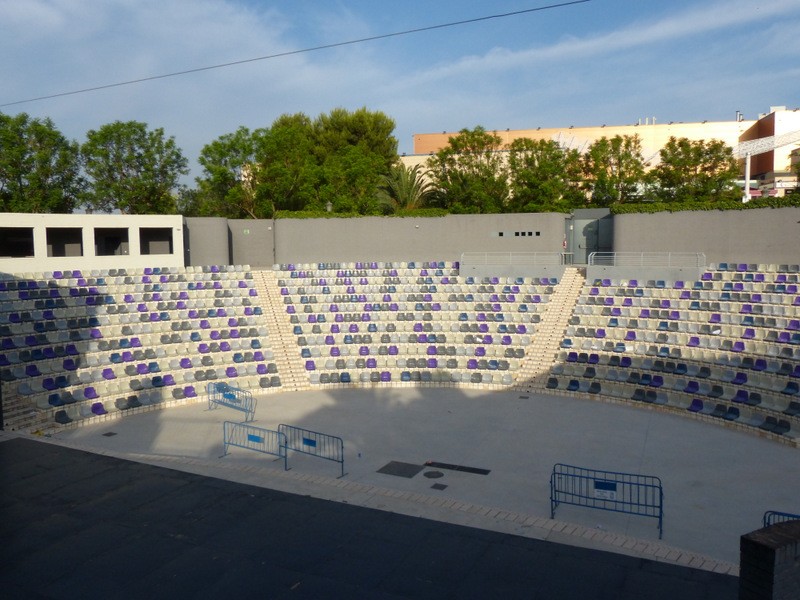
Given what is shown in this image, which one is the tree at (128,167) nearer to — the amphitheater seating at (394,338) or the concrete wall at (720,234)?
the amphitheater seating at (394,338)

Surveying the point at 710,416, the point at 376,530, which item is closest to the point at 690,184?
the point at 710,416

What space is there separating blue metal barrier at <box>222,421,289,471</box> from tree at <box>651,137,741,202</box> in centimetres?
3515

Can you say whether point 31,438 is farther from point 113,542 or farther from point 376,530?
point 376,530

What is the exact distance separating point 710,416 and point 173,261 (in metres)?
27.2

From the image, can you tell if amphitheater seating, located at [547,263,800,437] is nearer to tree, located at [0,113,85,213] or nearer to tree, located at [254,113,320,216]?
tree, located at [254,113,320,216]

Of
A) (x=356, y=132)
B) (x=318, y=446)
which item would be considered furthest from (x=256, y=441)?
(x=356, y=132)

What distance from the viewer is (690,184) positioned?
140 feet

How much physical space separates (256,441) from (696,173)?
128ft

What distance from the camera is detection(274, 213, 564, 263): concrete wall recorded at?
35.8 meters

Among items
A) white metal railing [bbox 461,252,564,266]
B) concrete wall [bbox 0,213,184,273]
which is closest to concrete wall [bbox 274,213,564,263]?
white metal railing [bbox 461,252,564,266]

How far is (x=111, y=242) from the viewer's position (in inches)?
1421

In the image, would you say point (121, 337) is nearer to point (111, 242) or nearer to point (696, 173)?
point (111, 242)

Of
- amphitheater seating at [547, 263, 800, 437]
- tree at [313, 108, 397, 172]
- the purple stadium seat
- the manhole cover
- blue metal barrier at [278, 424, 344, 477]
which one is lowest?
the manhole cover

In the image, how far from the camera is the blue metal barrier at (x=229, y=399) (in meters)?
21.5
